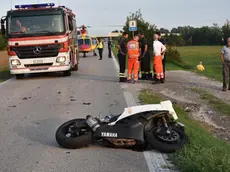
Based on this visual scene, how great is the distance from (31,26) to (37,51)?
3.25 ft

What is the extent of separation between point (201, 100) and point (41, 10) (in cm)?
781

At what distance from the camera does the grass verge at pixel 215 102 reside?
1098cm

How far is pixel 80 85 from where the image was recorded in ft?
48.7

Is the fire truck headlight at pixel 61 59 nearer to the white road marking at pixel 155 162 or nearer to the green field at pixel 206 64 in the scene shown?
the green field at pixel 206 64

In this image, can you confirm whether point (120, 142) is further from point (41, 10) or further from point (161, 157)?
point (41, 10)

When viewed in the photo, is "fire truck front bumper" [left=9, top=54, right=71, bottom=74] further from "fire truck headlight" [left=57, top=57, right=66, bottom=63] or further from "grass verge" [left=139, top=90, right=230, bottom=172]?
"grass verge" [left=139, top=90, right=230, bottom=172]

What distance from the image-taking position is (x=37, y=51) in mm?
16703

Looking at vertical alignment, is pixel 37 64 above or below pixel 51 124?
above

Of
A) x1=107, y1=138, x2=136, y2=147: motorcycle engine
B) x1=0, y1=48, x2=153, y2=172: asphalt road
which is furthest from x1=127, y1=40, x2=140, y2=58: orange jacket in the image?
x1=107, y1=138, x2=136, y2=147: motorcycle engine

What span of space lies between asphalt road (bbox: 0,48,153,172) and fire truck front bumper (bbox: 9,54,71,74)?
4.36 feet

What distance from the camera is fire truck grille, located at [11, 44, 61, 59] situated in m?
16.6

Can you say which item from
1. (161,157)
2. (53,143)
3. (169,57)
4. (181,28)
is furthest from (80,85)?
(181,28)

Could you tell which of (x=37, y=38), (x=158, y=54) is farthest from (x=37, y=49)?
(x=158, y=54)

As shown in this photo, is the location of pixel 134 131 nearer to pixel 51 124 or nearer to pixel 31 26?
pixel 51 124
